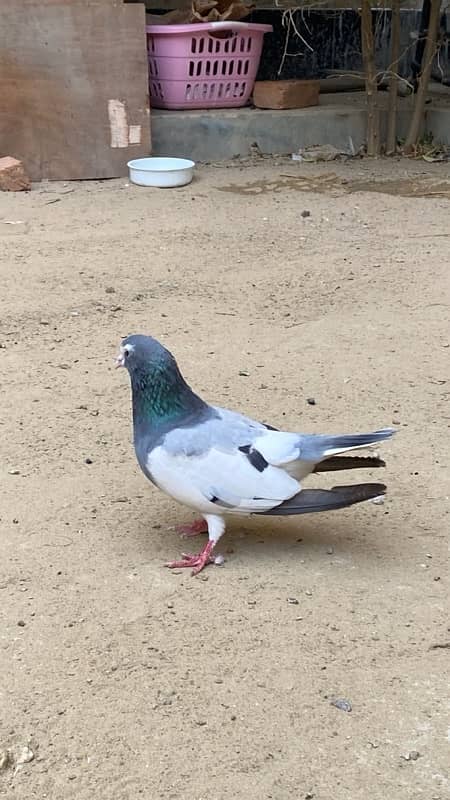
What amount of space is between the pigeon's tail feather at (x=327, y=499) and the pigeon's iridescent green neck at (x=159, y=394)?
12.3 inches

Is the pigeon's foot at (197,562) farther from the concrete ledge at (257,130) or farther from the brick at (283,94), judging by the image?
the brick at (283,94)

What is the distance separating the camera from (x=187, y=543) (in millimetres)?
2447

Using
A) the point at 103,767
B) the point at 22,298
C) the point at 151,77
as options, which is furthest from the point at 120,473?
the point at 151,77

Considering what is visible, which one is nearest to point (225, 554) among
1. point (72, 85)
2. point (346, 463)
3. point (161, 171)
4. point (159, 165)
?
point (346, 463)

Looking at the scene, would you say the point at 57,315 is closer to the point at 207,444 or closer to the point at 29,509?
the point at 29,509

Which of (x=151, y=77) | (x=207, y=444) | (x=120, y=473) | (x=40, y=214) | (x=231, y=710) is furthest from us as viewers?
(x=151, y=77)

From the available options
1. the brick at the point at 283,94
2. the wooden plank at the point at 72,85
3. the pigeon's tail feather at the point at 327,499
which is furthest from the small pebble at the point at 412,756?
the brick at the point at 283,94

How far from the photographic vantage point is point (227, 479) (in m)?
2.20

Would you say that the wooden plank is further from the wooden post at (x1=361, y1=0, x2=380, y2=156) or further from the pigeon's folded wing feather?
the pigeon's folded wing feather

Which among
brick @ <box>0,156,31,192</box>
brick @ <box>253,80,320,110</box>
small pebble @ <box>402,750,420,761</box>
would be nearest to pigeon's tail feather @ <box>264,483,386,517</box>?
small pebble @ <box>402,750,420,761</box>

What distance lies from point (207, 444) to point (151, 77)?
461 centimetres

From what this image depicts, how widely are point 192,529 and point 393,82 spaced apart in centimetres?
448

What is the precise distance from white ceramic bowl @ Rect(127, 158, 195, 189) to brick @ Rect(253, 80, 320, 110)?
0.95 metres

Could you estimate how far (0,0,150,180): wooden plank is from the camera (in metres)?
5.52
